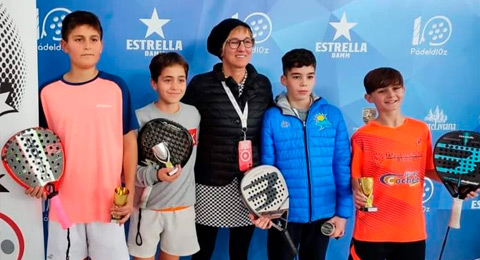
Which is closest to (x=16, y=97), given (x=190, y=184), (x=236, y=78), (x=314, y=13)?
(x=190, y=184)

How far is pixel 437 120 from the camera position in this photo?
10.2 feet

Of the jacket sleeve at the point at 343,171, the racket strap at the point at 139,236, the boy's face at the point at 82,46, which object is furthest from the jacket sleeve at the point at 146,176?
the jacket sleeve at the point at 343,171

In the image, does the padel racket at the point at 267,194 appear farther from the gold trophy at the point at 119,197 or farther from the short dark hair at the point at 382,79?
the short dark hair at the point at 382,79

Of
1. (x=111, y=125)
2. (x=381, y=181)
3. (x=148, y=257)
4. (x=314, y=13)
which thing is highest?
(x=314, y=13)

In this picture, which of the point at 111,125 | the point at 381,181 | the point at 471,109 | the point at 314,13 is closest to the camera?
the point at 111,125

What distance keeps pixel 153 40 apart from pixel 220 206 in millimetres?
1098

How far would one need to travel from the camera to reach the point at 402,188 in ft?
7.42

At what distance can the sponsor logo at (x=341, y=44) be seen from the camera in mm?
2922

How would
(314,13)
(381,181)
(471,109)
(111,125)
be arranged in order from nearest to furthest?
(111,125) → (381,181) → (314,13) → (471,109)

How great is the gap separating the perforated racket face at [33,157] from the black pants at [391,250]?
1544mm

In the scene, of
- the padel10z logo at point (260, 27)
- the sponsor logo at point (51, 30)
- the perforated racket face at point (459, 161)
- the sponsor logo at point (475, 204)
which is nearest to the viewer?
the perforated racket face at point (459, 161)

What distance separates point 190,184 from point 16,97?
0.93m

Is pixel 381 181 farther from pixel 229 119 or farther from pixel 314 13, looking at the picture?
pixel 314 13

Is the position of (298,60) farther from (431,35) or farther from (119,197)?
(431,35)
